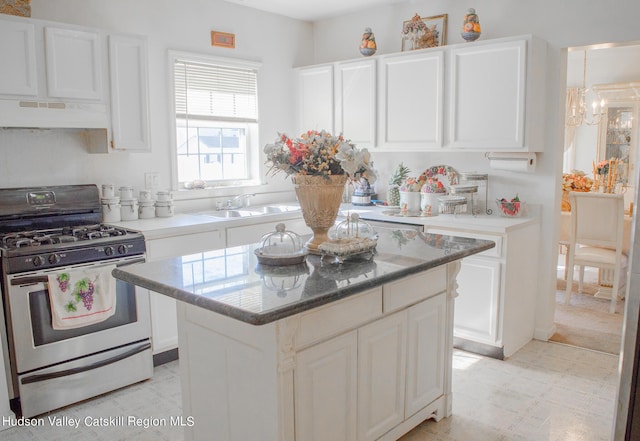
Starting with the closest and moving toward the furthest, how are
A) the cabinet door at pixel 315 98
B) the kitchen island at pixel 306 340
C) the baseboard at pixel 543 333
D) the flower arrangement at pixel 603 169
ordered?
the kitchen island at pixel 306 340
the baseboard at pixel 543 333
the cabinet door at pixel 315 98
the flower arrangement at pixel 603 169

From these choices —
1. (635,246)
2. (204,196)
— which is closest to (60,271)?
(204,196)

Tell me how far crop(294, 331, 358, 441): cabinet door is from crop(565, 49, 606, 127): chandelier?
622 centimetres

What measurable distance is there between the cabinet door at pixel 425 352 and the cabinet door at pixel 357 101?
86.0 inches

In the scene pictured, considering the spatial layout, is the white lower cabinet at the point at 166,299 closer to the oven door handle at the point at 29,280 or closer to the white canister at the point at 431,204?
the oven door handle at the point at 29,280

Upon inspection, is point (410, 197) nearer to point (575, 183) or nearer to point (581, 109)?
point (575, 183)

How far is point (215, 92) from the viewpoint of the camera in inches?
180

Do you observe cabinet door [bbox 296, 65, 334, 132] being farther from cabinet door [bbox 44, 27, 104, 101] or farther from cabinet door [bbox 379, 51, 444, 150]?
cabinet door [bbox 44, 27, 104, 101]

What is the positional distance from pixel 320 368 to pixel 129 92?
2.43 meters

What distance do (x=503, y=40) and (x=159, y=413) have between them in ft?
10.8

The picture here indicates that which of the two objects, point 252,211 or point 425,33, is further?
point 252,211

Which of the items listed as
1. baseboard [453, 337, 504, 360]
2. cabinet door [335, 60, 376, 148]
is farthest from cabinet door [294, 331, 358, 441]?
cabinet door [335, 60, 376, 148]

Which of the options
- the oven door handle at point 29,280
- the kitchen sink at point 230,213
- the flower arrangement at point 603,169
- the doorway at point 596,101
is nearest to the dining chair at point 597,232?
the doorway at point 596,101

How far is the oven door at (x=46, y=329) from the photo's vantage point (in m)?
2.83

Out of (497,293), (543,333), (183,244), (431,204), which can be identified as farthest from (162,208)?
(543,333)
